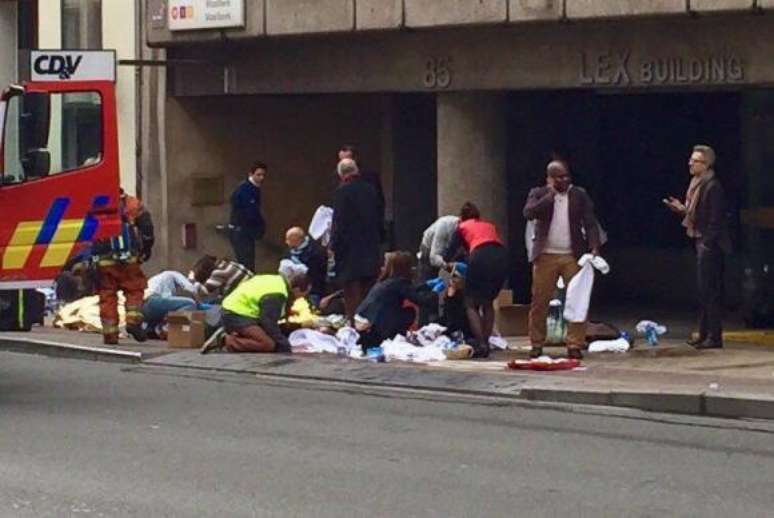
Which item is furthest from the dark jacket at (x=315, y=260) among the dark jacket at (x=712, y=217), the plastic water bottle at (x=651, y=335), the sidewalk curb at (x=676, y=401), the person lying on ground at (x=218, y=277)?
the sidewalk curb at (x=676, y=401)

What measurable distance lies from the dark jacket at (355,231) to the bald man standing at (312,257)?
210 centimetres

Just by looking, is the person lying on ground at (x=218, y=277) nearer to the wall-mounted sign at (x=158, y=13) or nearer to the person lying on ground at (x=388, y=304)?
the person lying on ground at (x=388, y=304)

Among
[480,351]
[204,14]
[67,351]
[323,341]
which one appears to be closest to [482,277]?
[480,351]

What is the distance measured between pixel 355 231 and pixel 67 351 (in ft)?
10.3

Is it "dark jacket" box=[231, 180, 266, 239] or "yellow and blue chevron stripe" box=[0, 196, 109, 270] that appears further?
"dark jacket" box=[231, 180, 266, 239]

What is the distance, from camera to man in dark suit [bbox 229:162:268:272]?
2144cm

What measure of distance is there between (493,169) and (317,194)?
16.8 feet

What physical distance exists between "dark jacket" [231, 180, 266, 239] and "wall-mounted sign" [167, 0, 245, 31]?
1903mm

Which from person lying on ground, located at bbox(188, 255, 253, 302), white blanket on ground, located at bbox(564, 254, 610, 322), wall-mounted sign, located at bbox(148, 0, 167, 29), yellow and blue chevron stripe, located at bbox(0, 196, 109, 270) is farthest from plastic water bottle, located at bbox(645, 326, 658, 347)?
wall-mounted sign, located at bbox(148, 0, 167, 29)

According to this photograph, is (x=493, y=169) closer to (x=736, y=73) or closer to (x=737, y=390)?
(x=736, y=73)

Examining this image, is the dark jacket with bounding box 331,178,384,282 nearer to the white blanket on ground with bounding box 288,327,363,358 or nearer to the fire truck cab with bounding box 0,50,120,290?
the white blanket on ground with bounding box 288,327,363,358

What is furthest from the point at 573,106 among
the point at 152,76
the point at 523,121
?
the point at 152,76

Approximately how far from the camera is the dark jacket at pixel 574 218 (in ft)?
52.6

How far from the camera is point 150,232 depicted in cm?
1856
